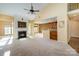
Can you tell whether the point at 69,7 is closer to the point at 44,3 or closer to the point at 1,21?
the point at 44,3

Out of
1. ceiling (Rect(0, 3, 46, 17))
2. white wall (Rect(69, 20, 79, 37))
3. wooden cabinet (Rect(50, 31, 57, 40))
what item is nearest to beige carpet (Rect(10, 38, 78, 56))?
wooden cabinet (Rect(50, 31, 57, 40))

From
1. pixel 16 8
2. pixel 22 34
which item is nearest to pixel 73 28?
pixel 22 34

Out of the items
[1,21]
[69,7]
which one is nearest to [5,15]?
[1,21]

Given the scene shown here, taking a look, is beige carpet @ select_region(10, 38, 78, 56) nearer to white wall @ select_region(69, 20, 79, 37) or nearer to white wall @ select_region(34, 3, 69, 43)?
white wall @ select_region(34, 3, 69, 43)

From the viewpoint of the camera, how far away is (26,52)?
277 cm

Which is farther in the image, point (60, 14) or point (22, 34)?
point (22, 34)

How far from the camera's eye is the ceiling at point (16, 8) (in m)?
2.77

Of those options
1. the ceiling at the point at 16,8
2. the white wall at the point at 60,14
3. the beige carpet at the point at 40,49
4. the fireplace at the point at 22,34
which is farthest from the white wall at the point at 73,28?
the fireplace at the point at 22,34

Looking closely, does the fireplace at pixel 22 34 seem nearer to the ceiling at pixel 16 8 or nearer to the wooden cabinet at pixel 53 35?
the ceiling at pixel 16 8

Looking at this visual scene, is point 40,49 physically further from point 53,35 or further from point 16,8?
point 16,8

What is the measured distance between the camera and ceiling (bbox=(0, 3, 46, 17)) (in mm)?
2766

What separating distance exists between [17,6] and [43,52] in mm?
1095

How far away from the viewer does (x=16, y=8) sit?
283 centimetres

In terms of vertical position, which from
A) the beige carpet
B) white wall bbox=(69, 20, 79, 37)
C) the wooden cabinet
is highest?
white wall bbox=(69, 20, 79, 37)
